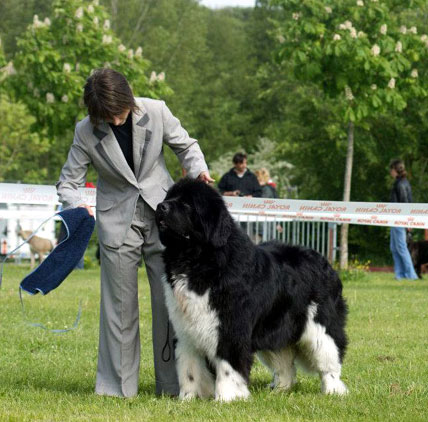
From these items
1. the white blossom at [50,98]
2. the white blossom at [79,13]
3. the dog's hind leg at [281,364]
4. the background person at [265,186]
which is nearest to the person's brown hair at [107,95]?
the dog's hind leg at [281,364]

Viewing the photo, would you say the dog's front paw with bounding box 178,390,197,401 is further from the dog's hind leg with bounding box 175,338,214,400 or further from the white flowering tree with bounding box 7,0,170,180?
the white flowering tree with bounding box 7,0,170,180

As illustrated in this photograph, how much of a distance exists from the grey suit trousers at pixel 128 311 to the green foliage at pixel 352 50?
10.9 meters

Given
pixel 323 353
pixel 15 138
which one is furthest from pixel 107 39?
pixel 15 138

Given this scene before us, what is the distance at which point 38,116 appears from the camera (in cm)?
1925

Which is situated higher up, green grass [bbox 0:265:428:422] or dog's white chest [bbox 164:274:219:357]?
dog's white chest [bbox 164:274:219:357]

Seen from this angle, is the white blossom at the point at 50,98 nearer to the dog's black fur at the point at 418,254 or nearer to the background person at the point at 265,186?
the background person at the point at 265,186

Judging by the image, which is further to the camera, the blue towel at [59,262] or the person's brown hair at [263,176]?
the person's brown hair at [263,176]

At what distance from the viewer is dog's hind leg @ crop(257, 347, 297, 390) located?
20.5 feet

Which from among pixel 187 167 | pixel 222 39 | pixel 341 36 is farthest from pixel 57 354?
pixel 222 39

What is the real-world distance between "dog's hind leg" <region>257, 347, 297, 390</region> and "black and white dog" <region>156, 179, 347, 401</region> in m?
0.32

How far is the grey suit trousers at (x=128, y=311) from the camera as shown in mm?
5906

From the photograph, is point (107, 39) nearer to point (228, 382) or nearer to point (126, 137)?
point (126, 137)

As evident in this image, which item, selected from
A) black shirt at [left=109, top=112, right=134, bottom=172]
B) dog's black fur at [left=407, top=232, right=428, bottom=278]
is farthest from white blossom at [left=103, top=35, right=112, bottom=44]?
black shirt at [left=109, top=112, right=134, bottom=172]

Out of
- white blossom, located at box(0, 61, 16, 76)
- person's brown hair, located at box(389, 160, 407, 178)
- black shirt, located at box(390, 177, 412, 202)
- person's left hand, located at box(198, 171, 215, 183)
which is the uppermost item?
white blossom, located at box(0, 61, 16, 76)
